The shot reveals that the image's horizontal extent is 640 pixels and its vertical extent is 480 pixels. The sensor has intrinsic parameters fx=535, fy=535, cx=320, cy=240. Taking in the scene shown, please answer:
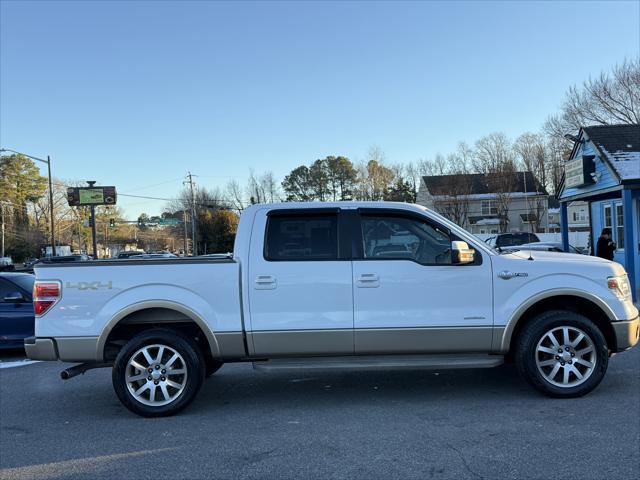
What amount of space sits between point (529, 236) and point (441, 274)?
71.1 ft

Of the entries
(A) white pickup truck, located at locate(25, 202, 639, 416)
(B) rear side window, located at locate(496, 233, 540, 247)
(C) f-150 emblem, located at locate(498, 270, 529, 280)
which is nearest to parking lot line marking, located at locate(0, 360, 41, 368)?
(A) white pickup truck, located at locate(25, 202, 639, 416)

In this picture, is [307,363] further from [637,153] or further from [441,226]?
[637,153]

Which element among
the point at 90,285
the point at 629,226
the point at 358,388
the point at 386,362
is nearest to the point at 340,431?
the point at 386,362

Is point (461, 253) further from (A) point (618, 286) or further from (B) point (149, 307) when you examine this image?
(B) point (149, 307)

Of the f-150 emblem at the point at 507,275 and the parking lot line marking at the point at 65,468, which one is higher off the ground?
the f-150 emblem at the point at 507,275

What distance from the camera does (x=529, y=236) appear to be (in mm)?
25219

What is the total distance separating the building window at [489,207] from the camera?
52.6 meters

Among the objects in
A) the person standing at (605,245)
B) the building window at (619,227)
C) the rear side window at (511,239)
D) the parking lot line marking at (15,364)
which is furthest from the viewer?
the rear side window at (511,239)

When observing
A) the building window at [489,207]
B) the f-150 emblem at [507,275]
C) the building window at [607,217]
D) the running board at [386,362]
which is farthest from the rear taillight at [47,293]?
the building window at [489,207]

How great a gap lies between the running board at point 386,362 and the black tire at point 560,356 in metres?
0.28

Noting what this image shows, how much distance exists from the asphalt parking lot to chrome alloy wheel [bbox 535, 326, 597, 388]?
0.23 meters

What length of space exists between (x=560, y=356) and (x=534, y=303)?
0.59 metres

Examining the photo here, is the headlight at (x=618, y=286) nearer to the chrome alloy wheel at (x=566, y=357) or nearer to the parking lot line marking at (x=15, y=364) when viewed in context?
the chrome alloy wheel at (x=566, y=357)

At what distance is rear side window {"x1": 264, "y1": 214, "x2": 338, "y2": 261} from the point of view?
5402 millimetres
